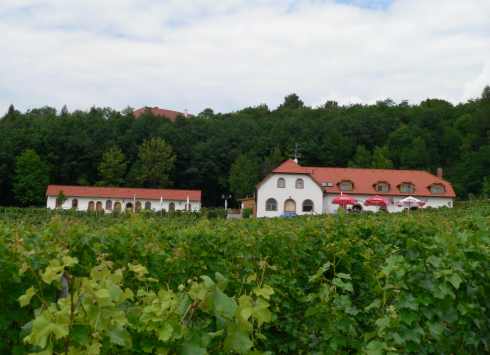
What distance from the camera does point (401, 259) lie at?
3.87m

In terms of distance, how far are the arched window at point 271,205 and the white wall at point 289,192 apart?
10.7 inches

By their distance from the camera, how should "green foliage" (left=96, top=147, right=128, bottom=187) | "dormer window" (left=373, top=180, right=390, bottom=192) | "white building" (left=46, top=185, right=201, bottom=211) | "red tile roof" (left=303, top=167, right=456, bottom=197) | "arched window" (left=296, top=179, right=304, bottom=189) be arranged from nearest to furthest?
"arched window" (left=296, top=179, right=304, bottom=189) < "red tile roof" (left=303, top=167, right=456, bottom=197) < "dormer window" (left=373, top=180, right=390, bottom=192) < "white building" (left=46, top=185, right=201, bottom=211) < "green foliage" (left=96, top=147, right=128, bottom=187)

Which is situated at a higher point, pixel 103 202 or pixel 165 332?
pixel 165 332

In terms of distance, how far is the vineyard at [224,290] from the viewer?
2.01 meters

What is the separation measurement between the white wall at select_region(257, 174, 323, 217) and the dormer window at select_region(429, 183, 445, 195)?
14.6 metres

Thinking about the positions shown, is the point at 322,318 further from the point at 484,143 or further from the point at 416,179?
the point at 484,143

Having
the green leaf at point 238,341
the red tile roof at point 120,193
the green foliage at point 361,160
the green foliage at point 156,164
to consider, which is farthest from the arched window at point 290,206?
the green leaf at point 238,341

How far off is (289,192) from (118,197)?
74.5 feet

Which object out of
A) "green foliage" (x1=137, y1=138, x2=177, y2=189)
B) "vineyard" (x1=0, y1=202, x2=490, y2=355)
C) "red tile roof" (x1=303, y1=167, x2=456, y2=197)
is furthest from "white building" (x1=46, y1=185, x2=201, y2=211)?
"vineyard" (x1=0, y1=202, x2=490, y2=355)

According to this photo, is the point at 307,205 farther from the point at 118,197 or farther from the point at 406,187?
the point at 118,197

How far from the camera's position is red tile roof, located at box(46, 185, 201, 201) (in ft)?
187

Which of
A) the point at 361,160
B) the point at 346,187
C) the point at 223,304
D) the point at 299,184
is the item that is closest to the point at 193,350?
the point at 223,304

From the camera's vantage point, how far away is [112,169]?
6894 centimetres

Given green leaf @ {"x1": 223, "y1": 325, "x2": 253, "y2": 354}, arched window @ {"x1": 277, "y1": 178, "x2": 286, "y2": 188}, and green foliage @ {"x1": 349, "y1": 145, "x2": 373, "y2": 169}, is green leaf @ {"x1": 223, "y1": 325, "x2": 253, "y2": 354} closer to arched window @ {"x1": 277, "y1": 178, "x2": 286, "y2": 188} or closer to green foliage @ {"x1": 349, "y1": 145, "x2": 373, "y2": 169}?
arched window @ {"x1": 277, "y1": 178, "x2": 286, "y2": 188}
